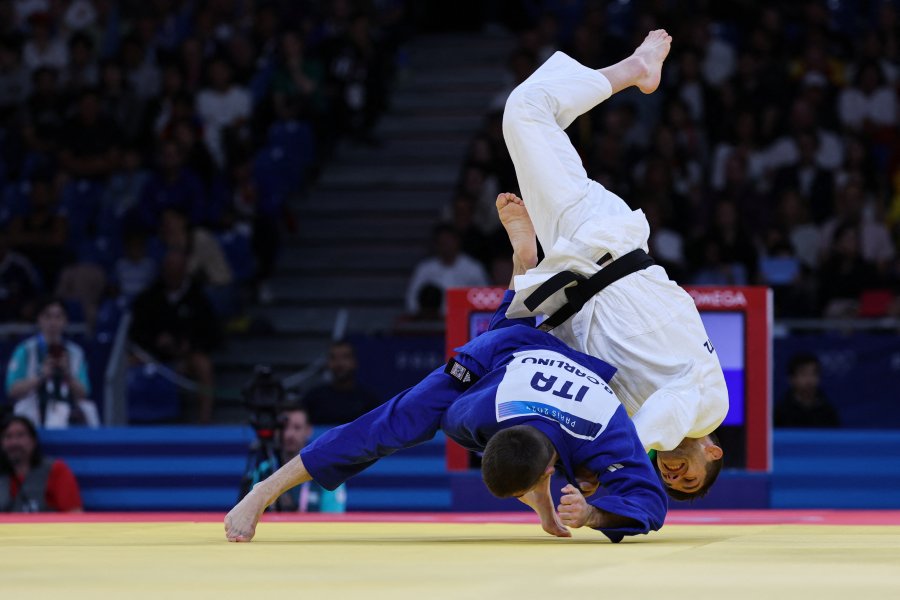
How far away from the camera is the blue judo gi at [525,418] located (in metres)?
3.79

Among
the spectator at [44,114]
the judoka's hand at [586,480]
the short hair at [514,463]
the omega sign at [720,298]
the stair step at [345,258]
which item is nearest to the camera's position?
the short hair at [514,463]

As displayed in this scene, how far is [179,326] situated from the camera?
9.42m

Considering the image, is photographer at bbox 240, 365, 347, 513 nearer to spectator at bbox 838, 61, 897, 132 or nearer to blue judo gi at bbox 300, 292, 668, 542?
blue judo gi at bbox 300, 292, 668, 542

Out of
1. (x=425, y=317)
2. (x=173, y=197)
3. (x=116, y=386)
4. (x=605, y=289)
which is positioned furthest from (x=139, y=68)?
(x=605, y=289)

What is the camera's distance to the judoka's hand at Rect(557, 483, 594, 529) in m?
3.64

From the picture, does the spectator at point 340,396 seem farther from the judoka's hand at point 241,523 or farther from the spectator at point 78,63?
the spectator at point 78,63

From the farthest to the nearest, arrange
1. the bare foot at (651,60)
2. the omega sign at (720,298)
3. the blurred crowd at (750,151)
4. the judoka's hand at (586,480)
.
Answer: the blurred crowd at (750,151), the omega sign at (720,298), the bare foot at (651,60), the judoka's hand at (586,480)

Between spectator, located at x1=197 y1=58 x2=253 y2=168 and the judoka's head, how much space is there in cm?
778

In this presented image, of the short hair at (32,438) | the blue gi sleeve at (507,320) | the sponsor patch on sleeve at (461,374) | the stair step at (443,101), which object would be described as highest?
the stair step at (443,101)

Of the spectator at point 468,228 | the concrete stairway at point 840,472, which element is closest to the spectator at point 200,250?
the spectator at point 468,228

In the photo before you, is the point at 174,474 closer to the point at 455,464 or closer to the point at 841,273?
the point at 455,464

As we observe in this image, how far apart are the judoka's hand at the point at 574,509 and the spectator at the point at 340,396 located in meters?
4.27

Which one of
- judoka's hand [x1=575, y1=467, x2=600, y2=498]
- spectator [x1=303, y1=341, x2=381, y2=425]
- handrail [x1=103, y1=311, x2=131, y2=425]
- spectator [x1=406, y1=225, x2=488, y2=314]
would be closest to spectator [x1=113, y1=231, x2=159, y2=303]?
handrail [x1=103, y1=311, x2=131, y2=425]

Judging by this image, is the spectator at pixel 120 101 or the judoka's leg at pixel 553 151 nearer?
the judoka's leg at pixel 553 151
